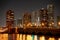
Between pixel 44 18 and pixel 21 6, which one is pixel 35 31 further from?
pixel 21 6

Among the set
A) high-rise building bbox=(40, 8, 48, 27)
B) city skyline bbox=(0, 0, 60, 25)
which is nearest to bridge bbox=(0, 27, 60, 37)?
high-rise building bbox=(40, 8, 48, 27)

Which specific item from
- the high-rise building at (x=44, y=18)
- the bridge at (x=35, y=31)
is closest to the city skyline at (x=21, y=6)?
the high-rise building at (x=44, y=18)

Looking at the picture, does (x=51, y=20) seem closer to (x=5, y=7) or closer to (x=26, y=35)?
(x=26, y=35)

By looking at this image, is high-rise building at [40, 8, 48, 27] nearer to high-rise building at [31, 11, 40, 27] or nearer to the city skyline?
high-rise building at [31, 11, 40, 27]

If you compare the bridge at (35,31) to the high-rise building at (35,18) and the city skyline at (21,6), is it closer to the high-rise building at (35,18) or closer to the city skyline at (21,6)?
the high-rise building at (35,18)

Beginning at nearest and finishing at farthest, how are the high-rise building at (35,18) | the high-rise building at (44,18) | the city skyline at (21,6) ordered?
the high-rise building at (44,18) → the high-rise building at (35,18) → the city skyline at (21,6)

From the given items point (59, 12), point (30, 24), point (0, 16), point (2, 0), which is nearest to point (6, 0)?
point (2, 0)

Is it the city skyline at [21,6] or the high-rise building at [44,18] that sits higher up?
the city skyline at [21,6]

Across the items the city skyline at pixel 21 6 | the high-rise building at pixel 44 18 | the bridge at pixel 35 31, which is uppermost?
the city skyline at pixel 21 6

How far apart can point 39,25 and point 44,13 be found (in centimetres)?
12

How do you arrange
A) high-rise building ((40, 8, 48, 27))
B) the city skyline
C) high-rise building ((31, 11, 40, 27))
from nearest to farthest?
high-rise building ((40, 8, 48, 27)) < high-rise building ((31, 11, 40, 27)) < the city skyline

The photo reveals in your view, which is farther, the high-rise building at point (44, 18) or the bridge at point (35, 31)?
the high-rise building at point (44, 18)

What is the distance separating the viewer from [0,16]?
3.09m

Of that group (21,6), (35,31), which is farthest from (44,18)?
(21,6)
